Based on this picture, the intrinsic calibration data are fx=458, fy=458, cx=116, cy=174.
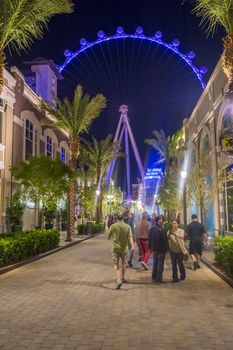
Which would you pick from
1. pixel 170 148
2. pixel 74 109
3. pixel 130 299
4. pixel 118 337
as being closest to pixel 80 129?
pixel 74 109

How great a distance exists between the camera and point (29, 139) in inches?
1420

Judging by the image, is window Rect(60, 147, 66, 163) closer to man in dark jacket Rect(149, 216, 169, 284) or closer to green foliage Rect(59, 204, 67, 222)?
green foliage Rect(59, 204, 67, 222)

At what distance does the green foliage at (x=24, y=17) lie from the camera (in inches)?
631

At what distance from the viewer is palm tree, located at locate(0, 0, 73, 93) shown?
1600 cm

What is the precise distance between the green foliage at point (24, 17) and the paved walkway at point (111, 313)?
8575 millimetres

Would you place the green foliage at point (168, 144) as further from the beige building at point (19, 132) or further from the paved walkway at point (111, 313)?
the paved walkway at point (111, 313)

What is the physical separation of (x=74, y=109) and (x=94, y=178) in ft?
70.9

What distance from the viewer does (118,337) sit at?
677cm

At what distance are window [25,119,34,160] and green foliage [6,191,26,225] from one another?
273 inches

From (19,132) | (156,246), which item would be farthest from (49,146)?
(156,246)

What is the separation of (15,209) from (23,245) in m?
11.5

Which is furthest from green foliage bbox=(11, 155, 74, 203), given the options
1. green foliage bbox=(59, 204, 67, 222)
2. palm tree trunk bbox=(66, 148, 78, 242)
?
green foliage bbox=(59, 204, 67, 222)

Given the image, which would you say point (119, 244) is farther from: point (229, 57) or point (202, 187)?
point (202, 187)

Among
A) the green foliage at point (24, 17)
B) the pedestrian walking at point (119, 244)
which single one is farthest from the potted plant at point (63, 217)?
the pedestrian walking at point (119, 244)
